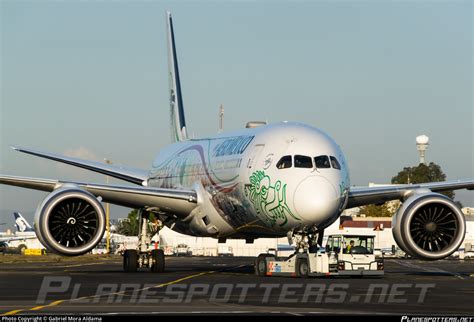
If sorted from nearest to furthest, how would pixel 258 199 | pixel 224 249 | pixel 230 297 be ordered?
pixel 230 297 < pixel 258 199 < pixel 224 249

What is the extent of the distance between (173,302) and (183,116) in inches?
1439

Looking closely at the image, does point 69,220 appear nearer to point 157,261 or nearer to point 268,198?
point 268,198

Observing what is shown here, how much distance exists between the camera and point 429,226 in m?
39.9

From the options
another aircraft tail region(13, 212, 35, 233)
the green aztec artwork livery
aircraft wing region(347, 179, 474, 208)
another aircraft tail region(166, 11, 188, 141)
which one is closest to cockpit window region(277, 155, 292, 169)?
the green aztec artwork livery

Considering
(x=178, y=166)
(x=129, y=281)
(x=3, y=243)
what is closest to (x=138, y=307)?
(x=129, y=281)

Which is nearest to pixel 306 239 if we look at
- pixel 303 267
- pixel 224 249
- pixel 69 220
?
pixel 303 267

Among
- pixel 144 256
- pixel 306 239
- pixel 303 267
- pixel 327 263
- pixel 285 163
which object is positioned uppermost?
pixel 285 163

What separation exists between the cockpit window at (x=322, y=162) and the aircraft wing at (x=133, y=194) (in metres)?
7.98

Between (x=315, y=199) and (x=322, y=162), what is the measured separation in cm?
179

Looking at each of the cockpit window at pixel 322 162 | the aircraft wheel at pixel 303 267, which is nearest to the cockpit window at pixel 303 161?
the cockpit window at pixel 322 162

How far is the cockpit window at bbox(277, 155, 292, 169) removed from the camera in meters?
37.3

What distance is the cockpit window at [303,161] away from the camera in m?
37.0

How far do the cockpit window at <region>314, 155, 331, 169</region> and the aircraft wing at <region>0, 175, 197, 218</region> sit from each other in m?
7.98

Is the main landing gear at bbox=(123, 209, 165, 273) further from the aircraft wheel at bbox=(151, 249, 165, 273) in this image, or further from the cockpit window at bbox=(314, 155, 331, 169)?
the cockpit window at bbox=(314, 155, 331, 169)
